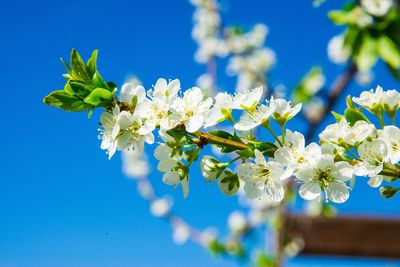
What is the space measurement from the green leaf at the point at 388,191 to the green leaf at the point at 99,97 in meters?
0.33

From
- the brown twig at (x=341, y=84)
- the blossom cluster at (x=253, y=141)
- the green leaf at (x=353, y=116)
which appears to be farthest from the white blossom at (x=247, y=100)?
the brown twig at (x=341, y=84)

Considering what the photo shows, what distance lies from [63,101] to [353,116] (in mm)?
337

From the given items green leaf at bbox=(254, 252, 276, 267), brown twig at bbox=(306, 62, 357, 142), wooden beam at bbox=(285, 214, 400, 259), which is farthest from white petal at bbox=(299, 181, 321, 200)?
wooden beam at bbox=(285, 214, 400, 259)

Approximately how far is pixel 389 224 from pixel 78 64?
11.3 ft

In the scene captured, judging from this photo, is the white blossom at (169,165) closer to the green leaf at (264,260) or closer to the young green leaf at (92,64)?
the young green leaf at (92,64)

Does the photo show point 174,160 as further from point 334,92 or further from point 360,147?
point 334,92

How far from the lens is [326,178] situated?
59 centimetres

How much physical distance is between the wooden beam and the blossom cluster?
10.2 feet

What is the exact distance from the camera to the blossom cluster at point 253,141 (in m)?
0.58

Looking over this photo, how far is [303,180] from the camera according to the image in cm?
59

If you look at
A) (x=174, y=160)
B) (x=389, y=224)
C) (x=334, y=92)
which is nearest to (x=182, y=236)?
(x=389, y=224)

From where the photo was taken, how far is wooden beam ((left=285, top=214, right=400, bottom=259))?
12.1 ft

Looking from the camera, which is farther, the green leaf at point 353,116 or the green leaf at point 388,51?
the green leaf at point 388,51

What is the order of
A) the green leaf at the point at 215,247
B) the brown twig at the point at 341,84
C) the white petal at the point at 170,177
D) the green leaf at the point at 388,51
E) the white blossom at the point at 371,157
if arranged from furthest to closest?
the green leaf at the point at 215,247 → the brown twig at the point at 341,84 → the green leaf at the point at 388,51 → the white petal at the point at 170,177 → the white blossom at the point at 371,157
